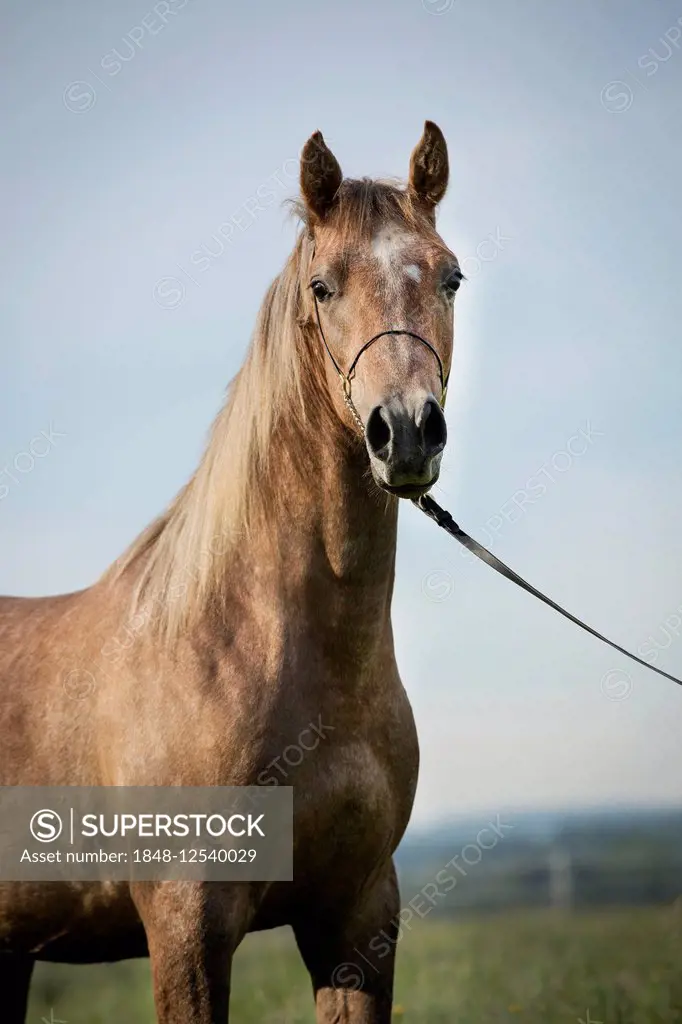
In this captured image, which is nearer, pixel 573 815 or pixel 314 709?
pixel 314 709

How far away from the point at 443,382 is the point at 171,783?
153 centimetres

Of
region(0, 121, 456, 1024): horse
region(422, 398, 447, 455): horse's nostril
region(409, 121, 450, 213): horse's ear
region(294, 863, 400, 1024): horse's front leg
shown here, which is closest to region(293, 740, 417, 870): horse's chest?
region(0, 121, 456, 1024): horse

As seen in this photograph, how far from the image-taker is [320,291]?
3303 mm

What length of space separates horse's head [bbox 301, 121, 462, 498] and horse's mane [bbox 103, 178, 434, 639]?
0.5 inches

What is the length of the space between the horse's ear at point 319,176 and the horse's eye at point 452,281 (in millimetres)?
488

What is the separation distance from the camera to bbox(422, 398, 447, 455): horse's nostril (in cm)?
287

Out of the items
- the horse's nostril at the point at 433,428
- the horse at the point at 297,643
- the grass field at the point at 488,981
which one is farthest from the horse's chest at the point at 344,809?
the grass field at the point at 488,981

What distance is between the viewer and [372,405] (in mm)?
2971

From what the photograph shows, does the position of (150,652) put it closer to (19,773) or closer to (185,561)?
(185,561)

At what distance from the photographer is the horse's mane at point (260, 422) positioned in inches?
134

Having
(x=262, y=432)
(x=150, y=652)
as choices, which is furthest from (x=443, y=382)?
(x=150, y=652)

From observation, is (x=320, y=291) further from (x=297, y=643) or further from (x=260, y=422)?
(x=297, y=643)

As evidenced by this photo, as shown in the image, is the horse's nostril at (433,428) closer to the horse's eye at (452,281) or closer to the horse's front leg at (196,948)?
the horse's eye at (452,281)

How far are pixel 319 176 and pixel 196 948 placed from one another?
249 cm
